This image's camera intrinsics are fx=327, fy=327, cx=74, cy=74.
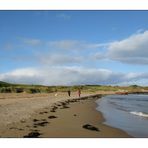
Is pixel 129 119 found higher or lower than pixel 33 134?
lower

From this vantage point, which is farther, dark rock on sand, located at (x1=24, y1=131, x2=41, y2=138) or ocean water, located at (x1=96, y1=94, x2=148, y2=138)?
ocean water, located at (x1=96, y1=94, x2=148, y2=138)

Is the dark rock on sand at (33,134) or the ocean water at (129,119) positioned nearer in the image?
the dark rock on sand at (33,134)

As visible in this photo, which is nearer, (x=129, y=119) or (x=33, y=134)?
(x=33, y=134)
